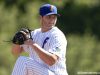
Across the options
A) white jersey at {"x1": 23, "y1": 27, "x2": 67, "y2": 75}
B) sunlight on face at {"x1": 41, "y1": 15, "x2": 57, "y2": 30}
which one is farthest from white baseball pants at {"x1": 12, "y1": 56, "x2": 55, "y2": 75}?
sunlight on face at {"x1": 41, "y1": 15, "x2": 57, "y2": 30}

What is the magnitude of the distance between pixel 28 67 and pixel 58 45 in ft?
1.49

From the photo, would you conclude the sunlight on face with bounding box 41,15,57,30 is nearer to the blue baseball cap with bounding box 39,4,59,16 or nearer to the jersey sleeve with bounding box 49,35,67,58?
the blue baseball cap with bounding box 39,4,59,16

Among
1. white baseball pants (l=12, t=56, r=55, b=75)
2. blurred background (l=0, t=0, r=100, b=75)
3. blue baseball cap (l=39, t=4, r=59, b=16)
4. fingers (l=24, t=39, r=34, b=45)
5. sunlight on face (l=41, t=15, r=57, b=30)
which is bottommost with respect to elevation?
blurred background (l=0, t=0, r=100, b=75)

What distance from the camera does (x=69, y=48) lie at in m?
19.5

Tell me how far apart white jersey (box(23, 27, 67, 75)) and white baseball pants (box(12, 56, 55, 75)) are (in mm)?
106

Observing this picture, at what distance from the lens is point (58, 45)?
8.89 metres

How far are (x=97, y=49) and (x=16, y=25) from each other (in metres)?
2.43

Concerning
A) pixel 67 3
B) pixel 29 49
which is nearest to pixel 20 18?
pixel 67 3

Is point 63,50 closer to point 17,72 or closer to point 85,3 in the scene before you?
point 17,72

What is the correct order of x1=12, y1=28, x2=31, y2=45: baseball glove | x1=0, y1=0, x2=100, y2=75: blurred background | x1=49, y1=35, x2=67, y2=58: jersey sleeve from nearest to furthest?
x1=12, y1=28, x2=31, y2=45: baseball glove, x1=49, y1=35, x2=67, y2=58: jersey sleeve, x1=0, y1=0, x2=100, y2=75: blurred background

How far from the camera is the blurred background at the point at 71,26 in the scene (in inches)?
688

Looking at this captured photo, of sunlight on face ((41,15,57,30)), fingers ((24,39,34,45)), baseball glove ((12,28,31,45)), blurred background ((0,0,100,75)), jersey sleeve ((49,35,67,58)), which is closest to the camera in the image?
fingers ((24,39,34,45))

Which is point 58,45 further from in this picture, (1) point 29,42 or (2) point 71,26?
(2) point 71,26

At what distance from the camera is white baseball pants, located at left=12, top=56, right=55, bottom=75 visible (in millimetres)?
8883
